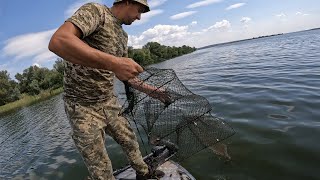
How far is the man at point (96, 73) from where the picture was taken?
11.8ft

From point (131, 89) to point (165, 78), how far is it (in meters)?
0.89

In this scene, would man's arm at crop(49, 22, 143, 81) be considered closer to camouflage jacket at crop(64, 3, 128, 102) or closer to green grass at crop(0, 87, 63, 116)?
camouflage jacket at crop(64, 3, 128, 102)

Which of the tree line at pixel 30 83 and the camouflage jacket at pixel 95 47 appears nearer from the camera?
the camouflage jacket at pixel 95 47

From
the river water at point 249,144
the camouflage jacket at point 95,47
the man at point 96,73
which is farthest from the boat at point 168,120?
the river water at point 249,144

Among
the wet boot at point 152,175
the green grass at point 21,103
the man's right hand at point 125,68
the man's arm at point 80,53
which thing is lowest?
the green grass at point 21,103

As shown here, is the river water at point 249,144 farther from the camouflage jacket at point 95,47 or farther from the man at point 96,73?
the camouflage jacket at point 95,47

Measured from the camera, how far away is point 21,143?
60.9ft

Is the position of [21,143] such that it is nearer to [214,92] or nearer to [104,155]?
[214,92]

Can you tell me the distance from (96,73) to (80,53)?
149 cm

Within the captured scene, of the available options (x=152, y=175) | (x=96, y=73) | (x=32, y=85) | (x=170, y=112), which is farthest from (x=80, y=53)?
(x=32, y=85)

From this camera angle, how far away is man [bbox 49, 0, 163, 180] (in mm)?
3586

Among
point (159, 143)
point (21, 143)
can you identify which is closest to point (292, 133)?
point (159, 143)

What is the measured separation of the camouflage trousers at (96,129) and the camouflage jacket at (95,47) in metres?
0.16

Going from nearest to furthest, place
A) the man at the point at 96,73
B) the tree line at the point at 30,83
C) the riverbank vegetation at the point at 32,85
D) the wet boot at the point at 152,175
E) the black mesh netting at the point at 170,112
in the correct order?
1. the man at the point at 96,73
2. the black mesh netting at the point at 170,112
3. the wet boot at the point at 152,175
4. the riverbank vegetation at the point at 32,85
5. the tree line at the point at 30,83
